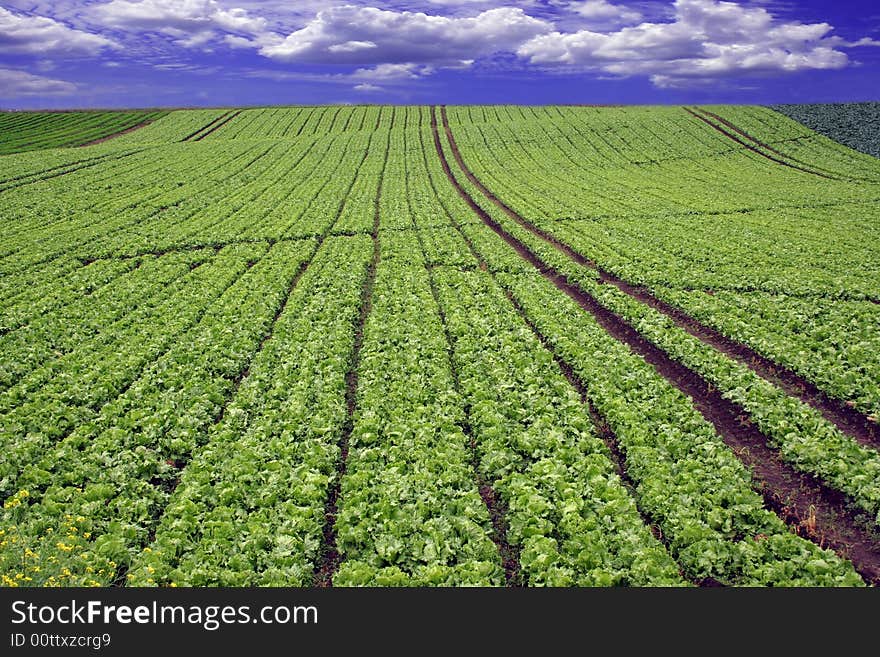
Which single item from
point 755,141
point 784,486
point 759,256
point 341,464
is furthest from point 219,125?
point 784,486

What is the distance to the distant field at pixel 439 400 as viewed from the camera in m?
8.89

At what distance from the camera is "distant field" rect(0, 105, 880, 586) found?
29.2 feet

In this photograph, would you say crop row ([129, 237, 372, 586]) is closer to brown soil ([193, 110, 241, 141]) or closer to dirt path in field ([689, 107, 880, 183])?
dirt path in field ([689, 107, 880, 183])

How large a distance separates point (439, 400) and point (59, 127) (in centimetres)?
10150

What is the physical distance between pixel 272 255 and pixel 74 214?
63.8ft

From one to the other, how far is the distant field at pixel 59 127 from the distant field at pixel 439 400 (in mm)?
51515

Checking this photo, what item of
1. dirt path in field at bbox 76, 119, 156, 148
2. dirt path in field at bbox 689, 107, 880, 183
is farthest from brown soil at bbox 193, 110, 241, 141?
dirt path in field at bbox 689, 107, 880, 183

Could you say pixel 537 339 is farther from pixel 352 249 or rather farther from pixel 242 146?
pixel 242 146

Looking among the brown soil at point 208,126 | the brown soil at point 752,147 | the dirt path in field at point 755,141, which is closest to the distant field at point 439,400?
the brown soil at point 752,147

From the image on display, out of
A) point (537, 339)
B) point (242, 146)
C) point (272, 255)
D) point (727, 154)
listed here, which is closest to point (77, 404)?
point (537, 339)

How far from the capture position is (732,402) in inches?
550

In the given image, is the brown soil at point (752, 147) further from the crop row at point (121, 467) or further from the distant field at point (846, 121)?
the crop row at point (121, 467)

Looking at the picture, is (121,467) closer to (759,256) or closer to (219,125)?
(759,256)

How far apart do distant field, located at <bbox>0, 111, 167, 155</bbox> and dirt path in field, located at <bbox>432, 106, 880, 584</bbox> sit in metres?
85.9
